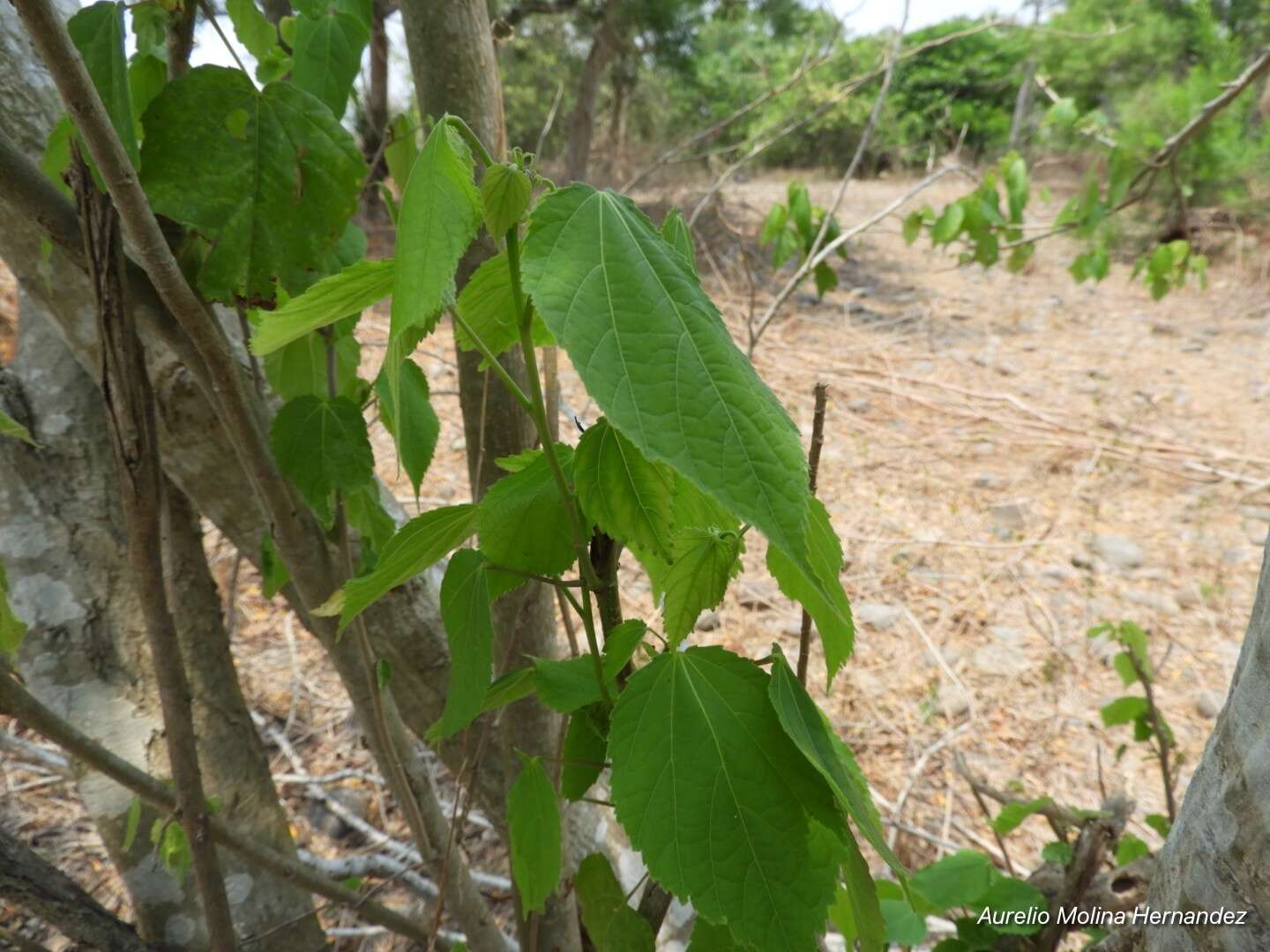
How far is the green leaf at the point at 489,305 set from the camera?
496 mm

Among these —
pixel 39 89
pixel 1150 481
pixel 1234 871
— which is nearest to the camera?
pixel 1234 871

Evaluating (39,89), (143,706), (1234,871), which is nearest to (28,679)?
(143,706)

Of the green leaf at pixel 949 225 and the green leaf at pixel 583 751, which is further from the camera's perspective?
the green leaf at pixel 949 225

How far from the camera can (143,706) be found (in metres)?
1.04

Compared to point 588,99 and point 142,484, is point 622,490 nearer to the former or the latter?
point 142,484

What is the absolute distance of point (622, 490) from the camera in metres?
0.43

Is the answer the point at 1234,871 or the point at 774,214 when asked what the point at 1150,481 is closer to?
the point at 774,214

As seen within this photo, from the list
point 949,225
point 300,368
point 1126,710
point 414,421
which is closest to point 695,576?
point 414,421

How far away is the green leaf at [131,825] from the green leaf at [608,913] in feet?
1.97

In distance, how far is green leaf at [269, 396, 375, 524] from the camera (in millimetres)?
610

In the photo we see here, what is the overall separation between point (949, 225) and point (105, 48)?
2214 millimetres

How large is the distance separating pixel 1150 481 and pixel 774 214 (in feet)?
6.10

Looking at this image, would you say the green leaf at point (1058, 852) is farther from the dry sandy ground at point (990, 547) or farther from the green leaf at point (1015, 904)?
the dry sandy ground at point (990, 547)

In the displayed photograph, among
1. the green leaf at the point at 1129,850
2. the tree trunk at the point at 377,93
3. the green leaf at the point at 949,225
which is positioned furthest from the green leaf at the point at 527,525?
the tree trunk at the point at 377,93
